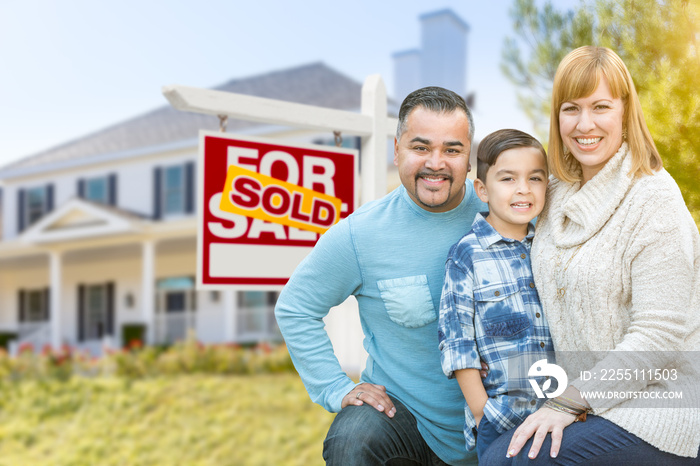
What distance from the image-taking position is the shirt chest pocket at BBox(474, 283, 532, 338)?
2.36 metres

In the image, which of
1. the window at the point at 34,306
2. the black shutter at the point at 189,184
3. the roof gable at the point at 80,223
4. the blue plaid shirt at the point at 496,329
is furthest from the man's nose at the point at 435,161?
the window at the point at 34,306

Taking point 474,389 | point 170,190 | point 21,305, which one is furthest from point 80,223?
point 474,389

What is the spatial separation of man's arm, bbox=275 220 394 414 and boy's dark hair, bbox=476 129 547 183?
0.62m

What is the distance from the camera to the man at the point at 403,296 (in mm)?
2645

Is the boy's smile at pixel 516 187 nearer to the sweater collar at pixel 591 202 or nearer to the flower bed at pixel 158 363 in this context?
the sweater collar at pixel 591 202

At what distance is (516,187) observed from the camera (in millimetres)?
2416

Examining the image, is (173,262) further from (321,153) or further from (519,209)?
(519,209)

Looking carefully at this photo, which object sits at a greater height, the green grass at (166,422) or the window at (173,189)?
the window at (173,189)

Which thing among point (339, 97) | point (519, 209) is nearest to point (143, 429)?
point (519, 209)

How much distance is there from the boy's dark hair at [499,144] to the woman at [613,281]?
138mm

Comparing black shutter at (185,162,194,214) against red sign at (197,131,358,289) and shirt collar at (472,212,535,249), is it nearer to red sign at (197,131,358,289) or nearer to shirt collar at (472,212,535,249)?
red sign at (197,131,358,289)

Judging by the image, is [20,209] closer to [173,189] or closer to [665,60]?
[173,189]

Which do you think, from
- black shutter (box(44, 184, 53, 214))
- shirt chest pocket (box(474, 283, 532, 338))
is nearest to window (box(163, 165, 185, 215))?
black shutter (box(44, 184, 53, 214))

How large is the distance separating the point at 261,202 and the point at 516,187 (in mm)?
1807
